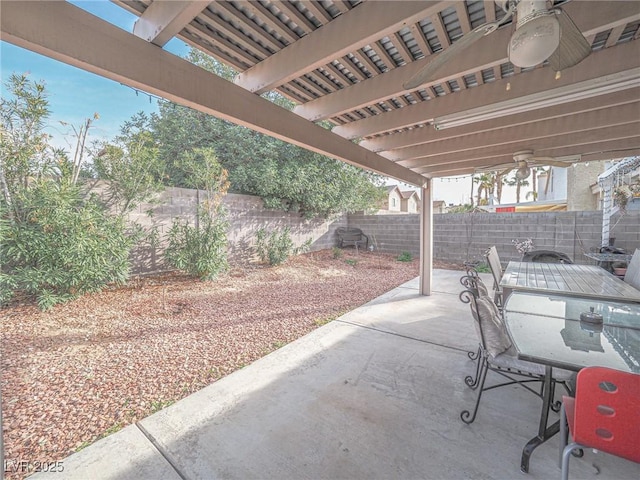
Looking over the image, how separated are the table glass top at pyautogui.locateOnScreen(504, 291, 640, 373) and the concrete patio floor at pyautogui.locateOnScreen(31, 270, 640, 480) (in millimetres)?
634

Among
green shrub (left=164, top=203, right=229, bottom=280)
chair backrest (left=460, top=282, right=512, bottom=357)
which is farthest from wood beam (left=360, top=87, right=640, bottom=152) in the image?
green shrub (left=164, top=203, right=229, bottom=280)

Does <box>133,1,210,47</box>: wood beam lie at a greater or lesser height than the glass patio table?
greater

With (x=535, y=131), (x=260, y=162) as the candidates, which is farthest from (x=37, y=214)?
(x=535, y=131)

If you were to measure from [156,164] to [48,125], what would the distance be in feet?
4.37

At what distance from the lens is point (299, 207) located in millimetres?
8062

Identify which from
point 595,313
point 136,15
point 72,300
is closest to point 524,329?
point 595,313

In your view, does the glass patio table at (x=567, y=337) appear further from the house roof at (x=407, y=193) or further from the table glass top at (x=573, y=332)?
the house roof at (x=407, y=193)

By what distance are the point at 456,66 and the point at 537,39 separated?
874 millimetres

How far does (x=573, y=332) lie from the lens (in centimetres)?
172

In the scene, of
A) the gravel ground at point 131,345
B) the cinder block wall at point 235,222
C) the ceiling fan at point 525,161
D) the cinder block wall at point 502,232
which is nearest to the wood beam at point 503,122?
the ceiling fan at point 525,161

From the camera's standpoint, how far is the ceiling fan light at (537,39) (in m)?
1.11

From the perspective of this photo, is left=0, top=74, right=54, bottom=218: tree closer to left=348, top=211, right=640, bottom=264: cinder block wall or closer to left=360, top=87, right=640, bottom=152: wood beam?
left=360, top=87, right=640, bottom=152: wood beam

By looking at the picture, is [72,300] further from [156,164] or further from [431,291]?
[431,291]

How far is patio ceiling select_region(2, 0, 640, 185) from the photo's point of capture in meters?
1.37
